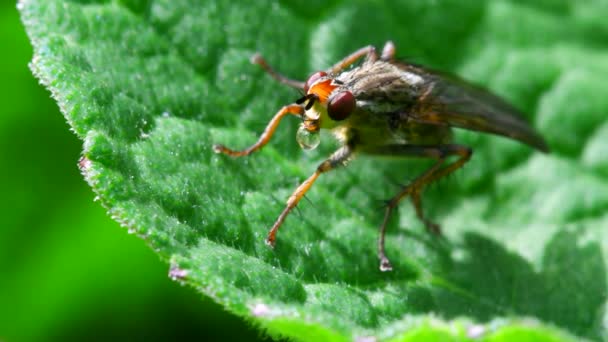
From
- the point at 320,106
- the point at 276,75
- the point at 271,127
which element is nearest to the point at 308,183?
the point at 271,127

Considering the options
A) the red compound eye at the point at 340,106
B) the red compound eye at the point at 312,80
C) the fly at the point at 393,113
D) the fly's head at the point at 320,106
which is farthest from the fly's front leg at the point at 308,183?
the red compound eye at the point at 312,80

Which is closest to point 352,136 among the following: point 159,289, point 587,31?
point 159,289

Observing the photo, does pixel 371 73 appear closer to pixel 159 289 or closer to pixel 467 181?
pixel 467 181

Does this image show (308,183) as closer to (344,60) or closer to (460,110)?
(344,60)

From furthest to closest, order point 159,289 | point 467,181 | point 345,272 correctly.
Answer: point 467,181 < point 159,289 < point 345,272

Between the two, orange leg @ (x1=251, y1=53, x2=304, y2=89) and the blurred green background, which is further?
the blurred green background

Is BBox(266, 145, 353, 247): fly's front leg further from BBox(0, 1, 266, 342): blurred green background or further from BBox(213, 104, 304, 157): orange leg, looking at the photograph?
BBox(0, 1, 266, 342): blurred green background

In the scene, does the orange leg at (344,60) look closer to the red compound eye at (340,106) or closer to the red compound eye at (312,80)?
the red compound eye at (312,80)

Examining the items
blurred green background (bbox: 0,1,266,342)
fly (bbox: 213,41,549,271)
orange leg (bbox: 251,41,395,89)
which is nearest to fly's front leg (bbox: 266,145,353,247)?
fly (bbox: 213,41,549,271)
